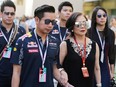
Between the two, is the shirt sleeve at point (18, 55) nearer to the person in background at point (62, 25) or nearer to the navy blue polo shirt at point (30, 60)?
the navy blue polo shirt at point (30, 60)

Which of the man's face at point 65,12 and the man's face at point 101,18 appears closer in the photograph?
the man's face at point 101,18

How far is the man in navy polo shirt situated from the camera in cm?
→ 439

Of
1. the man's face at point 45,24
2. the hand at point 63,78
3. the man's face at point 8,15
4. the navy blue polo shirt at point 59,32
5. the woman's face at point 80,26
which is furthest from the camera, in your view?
the navy blue polo shirt at point 59,32

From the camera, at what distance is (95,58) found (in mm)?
5238

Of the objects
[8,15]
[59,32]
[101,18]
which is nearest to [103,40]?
[101,18]

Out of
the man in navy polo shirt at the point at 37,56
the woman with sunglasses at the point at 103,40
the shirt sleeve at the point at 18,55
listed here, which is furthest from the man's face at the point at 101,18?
the shirt sleeve at the point at 18,55

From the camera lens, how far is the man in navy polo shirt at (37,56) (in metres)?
4.39

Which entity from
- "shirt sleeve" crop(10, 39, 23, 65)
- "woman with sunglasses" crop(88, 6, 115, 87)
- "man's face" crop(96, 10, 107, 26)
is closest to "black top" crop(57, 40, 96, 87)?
"shirt sleeve" crop(10, 39, 23, 65)

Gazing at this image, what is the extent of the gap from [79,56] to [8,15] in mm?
1457

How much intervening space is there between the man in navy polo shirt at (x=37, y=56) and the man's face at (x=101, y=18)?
221cm

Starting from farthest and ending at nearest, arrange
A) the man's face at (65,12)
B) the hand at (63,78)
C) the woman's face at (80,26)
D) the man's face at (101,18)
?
the man's face at (65,12) < the man's face at (101,18) < the woman's face at (80,26) < the hand at (63,78)

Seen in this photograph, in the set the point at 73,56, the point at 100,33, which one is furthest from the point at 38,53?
the point at 100,33

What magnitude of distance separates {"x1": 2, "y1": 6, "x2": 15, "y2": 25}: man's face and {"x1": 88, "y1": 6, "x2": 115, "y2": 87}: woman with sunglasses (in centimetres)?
144

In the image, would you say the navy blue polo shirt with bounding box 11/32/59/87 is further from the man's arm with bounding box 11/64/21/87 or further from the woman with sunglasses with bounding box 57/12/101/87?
the woman with sunglasses with bounding box 57/12/101/87
